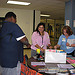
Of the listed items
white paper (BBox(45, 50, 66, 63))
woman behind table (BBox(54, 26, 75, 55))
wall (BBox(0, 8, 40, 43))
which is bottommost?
white paper (BBox(45, 50, 66, 63))

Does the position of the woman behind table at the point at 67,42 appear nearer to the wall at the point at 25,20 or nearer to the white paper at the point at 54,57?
the white paper at the point at 54,57

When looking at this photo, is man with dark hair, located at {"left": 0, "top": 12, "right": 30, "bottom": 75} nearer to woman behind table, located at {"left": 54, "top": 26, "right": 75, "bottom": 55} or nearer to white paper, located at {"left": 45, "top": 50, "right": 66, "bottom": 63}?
white paper, located at {"left": 45, "top": 50, "right": 66, "bottom": 63}

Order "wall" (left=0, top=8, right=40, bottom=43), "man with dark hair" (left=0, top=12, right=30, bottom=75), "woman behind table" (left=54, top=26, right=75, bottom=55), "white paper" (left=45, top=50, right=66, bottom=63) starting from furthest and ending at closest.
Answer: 1. "wall" (left=0, top=8, right=40, bottom=43)
2. "woman behind table" (left=54, top=26, right=75, bottom=55)
3. "white paper" (left=45, top=50, right=66, bottom=63)
4. "man with dark hair" (left=0, top=12, right=30, bottom=75)

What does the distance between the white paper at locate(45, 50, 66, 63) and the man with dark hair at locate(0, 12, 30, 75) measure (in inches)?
25.5

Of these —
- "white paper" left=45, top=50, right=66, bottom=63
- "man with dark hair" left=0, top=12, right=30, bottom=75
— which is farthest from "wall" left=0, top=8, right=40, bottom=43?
"man with dark hair" left=0, top=12, right=30, bottom=75

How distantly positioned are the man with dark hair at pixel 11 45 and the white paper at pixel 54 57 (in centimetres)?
65

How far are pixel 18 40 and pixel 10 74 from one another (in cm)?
55

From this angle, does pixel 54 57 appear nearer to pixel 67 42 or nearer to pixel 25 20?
pixel 67 42

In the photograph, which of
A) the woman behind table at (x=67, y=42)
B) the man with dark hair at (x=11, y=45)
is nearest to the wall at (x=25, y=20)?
the woman behind table at (x=67, y=42)

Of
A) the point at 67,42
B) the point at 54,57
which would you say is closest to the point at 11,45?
the point at 54,57

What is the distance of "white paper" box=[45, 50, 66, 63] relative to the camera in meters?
2.44

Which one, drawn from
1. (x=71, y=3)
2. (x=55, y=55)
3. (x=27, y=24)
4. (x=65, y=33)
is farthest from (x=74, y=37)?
(x=27, y=24)

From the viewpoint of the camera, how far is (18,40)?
1.90m

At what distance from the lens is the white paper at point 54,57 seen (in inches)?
96.0
